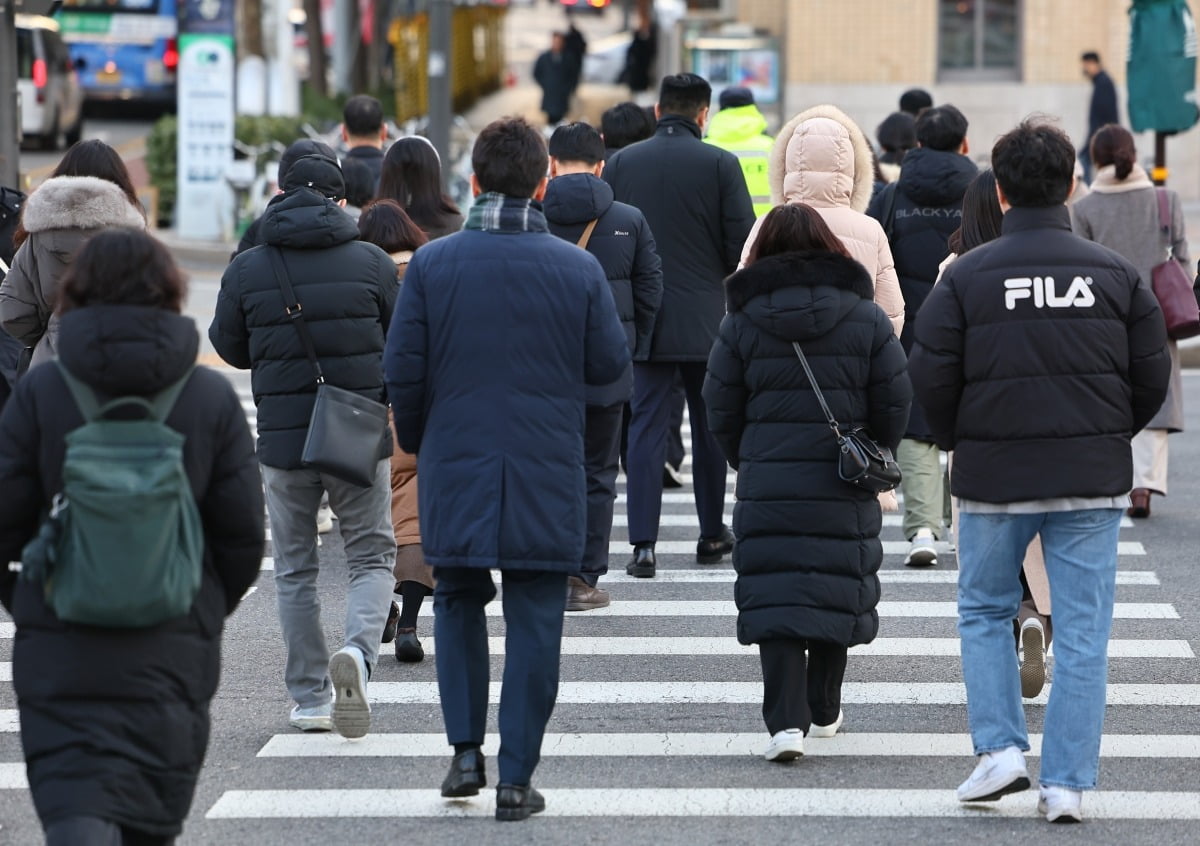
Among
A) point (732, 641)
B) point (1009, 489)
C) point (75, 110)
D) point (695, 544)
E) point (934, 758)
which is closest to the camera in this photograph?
point (1009, 489)

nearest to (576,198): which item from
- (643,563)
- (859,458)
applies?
(643,563)

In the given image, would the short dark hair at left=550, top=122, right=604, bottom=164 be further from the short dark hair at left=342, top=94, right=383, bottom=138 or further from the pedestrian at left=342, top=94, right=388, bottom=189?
the short dark hair at left=342, top=94, right=383, bottom=138

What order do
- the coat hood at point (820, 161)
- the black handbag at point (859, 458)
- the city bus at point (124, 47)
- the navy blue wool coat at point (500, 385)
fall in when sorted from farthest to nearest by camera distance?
the city bus at point (124, 47) → the coat hood at point (820, 161) → the black handbag at point (859, 458) → the navy blue wool coat at point (500, 385)

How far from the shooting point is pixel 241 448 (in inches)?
174

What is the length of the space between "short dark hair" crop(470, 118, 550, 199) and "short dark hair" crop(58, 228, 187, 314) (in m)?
1.50


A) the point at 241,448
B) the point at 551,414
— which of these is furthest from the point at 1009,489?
the point at 241,448

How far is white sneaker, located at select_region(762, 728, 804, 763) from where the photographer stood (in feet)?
20.2

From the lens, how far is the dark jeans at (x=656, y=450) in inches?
351

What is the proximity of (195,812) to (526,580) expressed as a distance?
3.80ft

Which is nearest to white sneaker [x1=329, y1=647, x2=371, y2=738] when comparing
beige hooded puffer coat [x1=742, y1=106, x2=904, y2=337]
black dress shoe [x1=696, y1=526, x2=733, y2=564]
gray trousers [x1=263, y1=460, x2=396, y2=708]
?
gray trousers [x1=263, y1=460, x2=396, y2=708]

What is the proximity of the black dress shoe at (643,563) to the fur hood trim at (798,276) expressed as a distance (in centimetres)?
297

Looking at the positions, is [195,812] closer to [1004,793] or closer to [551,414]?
[551,414]

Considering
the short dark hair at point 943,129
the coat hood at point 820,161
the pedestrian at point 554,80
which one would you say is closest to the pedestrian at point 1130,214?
the short dark hair at point 943,129

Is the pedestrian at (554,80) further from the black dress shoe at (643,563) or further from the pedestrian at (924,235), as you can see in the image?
the black dress shoe at (643,563)
